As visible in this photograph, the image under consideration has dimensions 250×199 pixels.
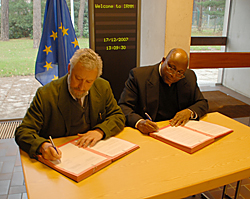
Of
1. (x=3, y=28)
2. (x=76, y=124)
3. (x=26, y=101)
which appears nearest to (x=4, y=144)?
(x=26, y=101)

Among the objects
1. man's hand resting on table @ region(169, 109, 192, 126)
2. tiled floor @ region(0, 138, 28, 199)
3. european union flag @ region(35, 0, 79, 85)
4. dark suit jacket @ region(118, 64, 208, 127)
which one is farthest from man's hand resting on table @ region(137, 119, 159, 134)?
european union flag @ region(35, 0, 79, 85)

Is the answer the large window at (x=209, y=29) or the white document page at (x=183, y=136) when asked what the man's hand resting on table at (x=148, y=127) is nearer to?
the white document page at (x=183, y=136)

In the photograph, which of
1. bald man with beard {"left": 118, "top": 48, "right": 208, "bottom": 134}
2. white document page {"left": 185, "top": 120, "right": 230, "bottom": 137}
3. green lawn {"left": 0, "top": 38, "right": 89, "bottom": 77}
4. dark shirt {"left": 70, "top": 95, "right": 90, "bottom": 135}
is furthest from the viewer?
green lawn {"left": 0, "top": 38, "right": 89, "bottom": 77}

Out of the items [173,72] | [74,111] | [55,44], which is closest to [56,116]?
[74,111]

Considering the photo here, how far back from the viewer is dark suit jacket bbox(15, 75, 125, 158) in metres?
1.56

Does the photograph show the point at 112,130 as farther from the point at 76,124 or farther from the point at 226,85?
the point at 226,85

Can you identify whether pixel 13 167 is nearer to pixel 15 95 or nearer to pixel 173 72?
pixel 15 95

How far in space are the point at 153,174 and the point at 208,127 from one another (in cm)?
84

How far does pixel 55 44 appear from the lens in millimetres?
3432

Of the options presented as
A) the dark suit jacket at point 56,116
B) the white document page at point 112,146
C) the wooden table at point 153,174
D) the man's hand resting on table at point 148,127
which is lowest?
the wooden table at point 153,174

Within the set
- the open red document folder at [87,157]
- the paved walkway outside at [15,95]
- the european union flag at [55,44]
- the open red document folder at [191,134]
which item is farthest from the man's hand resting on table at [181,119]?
the paved walkway outside at [15,95]

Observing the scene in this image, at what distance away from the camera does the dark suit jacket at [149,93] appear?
2342 millimetres

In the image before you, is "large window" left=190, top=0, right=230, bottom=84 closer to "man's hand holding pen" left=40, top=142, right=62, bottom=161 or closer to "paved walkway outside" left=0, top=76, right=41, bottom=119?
"paved walkway outside" left=0, top=76, right=41, bottom=119

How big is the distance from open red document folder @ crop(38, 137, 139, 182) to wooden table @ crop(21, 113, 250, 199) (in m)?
0.03
